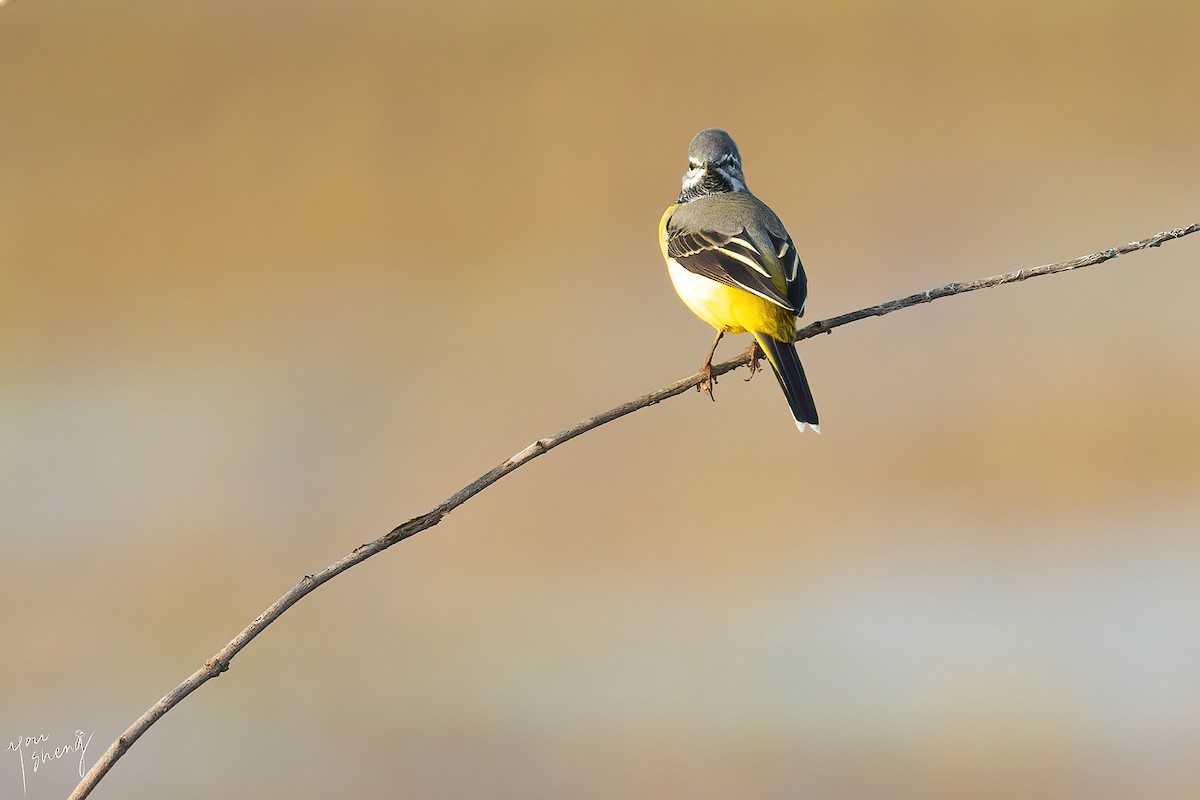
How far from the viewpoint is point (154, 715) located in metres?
1.61

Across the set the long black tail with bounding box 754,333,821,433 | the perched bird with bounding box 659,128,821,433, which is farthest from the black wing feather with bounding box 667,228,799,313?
the long black tail with bounding box 754,333,821,433

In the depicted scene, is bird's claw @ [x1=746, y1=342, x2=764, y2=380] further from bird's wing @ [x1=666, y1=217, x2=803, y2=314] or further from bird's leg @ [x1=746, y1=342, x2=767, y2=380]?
bird's wing @ [x1=666, y1=217, x2=803, y2=314]

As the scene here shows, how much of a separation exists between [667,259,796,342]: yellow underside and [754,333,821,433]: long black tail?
0.03 metres

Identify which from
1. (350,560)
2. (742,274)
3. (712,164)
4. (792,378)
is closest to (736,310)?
(742,274)

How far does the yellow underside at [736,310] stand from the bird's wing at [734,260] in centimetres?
4

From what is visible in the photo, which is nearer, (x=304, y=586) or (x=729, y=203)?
(x=304, y=586)

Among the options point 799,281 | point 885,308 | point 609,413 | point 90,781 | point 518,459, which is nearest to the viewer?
point 90,781

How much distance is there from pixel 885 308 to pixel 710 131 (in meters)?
1.96

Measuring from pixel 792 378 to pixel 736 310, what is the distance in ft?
1.01

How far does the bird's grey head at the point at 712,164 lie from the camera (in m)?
4.28

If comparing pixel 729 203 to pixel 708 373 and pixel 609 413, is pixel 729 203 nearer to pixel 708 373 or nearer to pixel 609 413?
pixel 708 373

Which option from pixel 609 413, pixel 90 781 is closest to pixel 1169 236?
pixel 609 413

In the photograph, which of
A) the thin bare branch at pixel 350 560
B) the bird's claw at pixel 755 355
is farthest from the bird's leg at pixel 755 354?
the thin bare branch at pixel 350 560

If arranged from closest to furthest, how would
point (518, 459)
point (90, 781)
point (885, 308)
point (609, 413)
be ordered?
1. point (90, 781)
2. point (518, 459)
3. point (609, 413)
4. point (885, 308)
